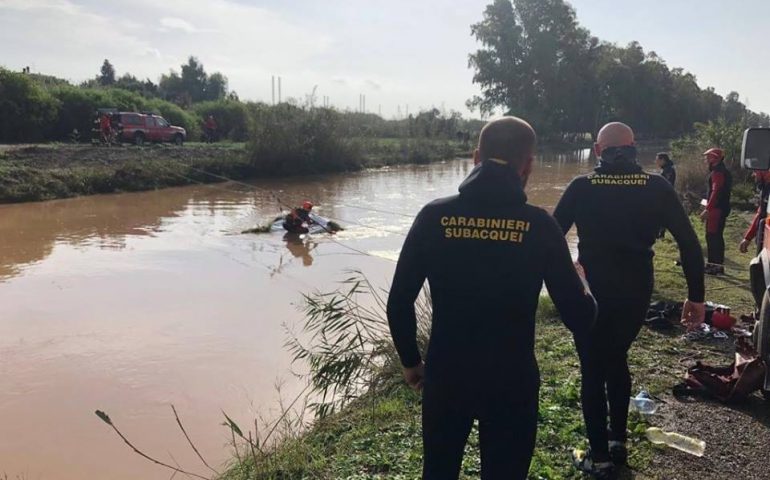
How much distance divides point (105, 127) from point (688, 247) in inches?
1152

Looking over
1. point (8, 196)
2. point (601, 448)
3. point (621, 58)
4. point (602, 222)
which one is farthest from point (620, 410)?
point (621, 58)

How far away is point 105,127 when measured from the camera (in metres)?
28.3

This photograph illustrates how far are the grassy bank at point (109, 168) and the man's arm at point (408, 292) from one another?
66.9 ft

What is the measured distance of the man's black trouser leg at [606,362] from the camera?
3191 mm

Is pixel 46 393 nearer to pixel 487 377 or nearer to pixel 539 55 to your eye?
pixel 487 377

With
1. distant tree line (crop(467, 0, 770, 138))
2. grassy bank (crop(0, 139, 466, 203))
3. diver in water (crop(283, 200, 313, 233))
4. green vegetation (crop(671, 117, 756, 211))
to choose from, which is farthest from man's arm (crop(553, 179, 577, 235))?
distant tree line (crop(467, 0, 770, 138))

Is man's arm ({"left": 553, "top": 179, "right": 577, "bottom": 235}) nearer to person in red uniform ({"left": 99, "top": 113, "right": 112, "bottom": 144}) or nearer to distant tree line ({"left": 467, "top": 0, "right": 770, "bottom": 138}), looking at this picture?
person in red uniform ({"left": 99, "top": 113, "right": 112, "bottom": 144})

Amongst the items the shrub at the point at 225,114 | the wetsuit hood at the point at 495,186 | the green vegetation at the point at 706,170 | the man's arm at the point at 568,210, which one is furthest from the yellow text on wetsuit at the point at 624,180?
the shrub at the point at 225,114

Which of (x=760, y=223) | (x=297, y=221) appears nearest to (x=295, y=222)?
(x=297, y=221)

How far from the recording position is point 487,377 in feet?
7.14

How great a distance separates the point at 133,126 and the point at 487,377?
3089 cm

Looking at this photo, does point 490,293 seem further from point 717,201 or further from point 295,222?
point 295,222

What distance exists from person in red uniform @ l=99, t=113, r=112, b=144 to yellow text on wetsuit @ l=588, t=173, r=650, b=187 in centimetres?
2887

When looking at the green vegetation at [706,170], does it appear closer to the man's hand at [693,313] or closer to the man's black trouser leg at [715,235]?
the man's black trouser leg at [715,235]
